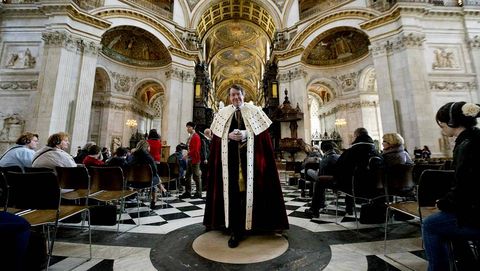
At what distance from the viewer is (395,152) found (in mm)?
3018

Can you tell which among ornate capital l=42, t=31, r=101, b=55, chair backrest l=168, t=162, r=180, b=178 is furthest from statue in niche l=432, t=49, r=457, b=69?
ornate capital l=42, t=31, r=101, b=55

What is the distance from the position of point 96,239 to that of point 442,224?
3.26 meters

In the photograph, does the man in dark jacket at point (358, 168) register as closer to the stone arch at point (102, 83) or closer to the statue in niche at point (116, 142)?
the statue in niche at point (116, 142)

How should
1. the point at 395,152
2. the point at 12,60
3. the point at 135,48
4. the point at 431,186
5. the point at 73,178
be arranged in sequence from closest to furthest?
the point at 431,186 < the point at 73,178 < the point at 395,152 < the point at 12,60 < the point at 135,48

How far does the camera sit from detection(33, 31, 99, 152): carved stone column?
9.05 meters

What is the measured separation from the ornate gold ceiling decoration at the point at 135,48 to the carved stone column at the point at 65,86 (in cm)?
331

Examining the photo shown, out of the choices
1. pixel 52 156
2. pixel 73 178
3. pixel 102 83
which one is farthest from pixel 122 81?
pixel 73 178

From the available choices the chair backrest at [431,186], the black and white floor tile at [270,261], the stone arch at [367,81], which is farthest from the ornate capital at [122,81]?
the chair backrest at [431,186]

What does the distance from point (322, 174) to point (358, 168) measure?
932 mm

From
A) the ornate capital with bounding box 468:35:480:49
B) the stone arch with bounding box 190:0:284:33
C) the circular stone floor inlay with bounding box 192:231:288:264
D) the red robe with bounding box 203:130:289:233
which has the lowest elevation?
the circular stone floor inlay with bounding box 192:231:288:264

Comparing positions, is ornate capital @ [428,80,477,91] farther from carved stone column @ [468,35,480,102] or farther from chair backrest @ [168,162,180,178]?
chair backrest @ [168,162,180,178]

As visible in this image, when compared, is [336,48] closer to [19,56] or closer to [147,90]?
[147,90]

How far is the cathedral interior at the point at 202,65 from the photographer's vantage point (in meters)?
9.67

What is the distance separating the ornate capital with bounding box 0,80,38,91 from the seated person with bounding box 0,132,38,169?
9656 mm
